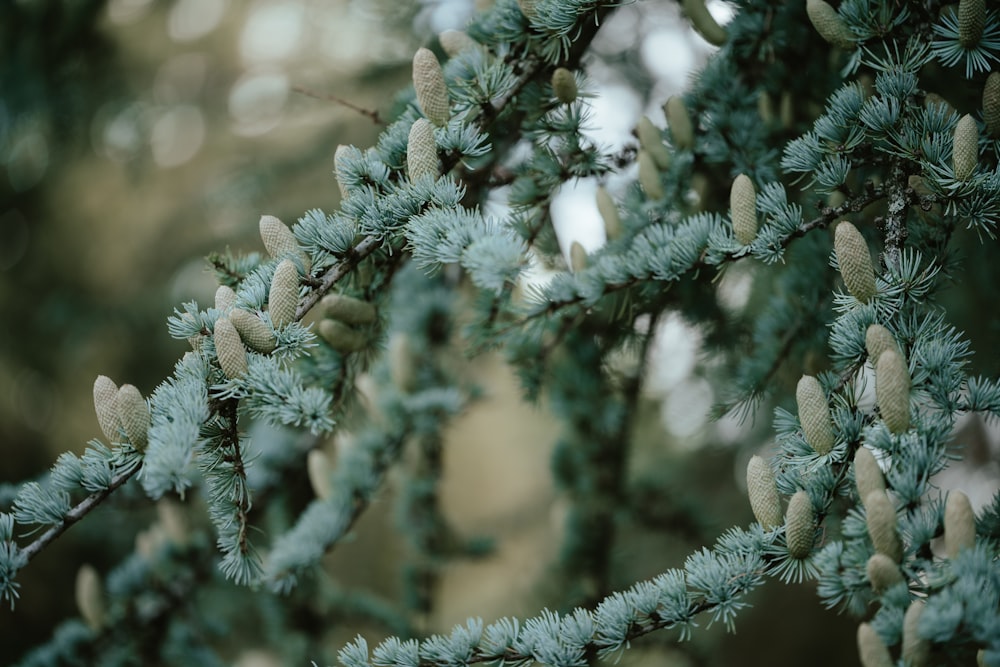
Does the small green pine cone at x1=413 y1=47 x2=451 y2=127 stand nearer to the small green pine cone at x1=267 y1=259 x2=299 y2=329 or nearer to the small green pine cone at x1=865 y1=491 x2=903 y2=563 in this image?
the small green pine cone at x1=267 y1=259 x2=299 y2=329

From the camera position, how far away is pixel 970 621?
55cm

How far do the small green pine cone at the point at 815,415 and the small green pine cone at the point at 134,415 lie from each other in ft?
2.03

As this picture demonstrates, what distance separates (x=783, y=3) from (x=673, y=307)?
507 millimetres

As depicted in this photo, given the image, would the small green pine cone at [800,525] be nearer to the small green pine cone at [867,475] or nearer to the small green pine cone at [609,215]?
the small green pine cone at [867,475]

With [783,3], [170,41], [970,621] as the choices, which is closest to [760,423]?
[783,3]

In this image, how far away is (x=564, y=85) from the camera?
909mm

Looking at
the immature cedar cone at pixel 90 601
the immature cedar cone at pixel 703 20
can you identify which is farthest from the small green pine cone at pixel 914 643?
the immature cedar cone at pixel 90 601

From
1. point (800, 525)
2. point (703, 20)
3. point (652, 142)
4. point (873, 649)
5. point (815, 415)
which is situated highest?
point (703, 20)

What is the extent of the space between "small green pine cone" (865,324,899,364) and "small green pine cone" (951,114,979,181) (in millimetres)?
198

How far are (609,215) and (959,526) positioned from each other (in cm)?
58

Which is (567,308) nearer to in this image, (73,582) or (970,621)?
(970,621)

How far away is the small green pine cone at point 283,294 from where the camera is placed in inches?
28.5

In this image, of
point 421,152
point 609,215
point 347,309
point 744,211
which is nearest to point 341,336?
point 347,309

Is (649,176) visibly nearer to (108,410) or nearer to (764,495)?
(764,495)
